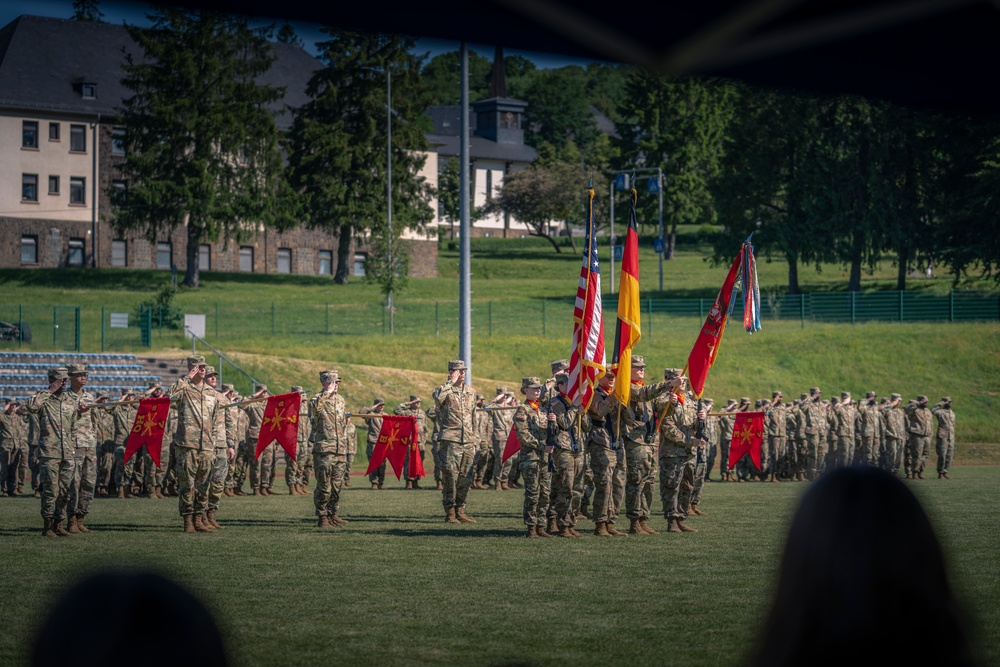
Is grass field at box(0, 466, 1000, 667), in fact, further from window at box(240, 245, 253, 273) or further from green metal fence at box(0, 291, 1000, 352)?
window at box(240, 245, 253, 273)

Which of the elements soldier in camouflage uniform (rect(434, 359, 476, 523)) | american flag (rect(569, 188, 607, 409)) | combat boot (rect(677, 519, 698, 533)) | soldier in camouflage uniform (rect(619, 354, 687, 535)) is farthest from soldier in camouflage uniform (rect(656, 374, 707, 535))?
soldier in camouflage uniform (rect(434, 359, 476, 523))

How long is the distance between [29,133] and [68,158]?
2390mm

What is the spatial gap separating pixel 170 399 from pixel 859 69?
1604 centimetres

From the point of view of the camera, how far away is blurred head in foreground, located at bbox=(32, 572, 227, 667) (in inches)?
83.4

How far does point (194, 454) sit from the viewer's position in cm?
1722

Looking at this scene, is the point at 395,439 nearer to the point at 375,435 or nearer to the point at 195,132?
the point at 375,435

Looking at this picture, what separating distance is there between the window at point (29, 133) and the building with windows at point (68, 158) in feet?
0.16

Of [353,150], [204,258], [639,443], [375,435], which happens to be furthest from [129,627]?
[204,258]

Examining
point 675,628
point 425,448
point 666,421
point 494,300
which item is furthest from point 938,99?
point 494,300

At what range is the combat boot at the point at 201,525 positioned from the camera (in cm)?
1731

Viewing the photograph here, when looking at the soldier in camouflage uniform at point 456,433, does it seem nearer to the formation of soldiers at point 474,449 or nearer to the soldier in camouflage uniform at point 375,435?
the formation of soldiers at point 474,449

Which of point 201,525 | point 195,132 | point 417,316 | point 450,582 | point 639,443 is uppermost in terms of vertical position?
point 195,132

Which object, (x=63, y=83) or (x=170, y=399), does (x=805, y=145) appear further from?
(x=170, y=399)

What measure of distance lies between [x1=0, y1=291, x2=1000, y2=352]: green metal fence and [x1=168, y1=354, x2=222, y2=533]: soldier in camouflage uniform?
26.0 m
